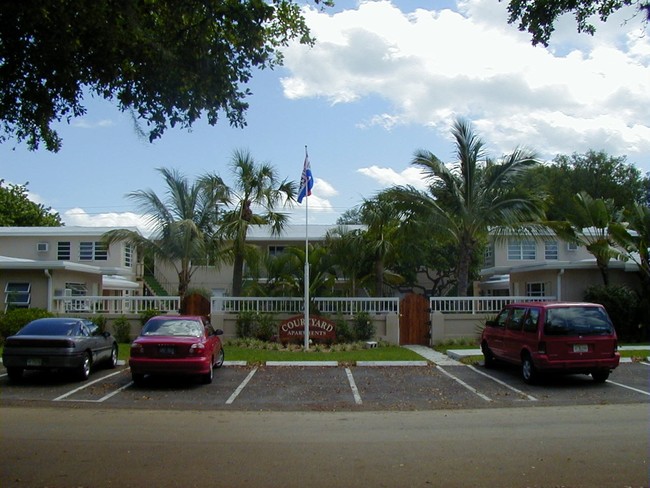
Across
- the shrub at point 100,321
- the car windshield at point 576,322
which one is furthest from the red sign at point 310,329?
the car windshield at point 576,322

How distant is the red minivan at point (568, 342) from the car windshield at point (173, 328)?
719 centimetres

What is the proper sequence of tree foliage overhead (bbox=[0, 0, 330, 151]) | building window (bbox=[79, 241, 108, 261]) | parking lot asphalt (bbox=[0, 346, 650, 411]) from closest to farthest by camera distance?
tree foliage overhead (bbox=[0, 0, 330, 151])
parking lot asphalt (bbox=[0, 346, 650, 411])
building window (bbox=[79, 241, 108, 261])

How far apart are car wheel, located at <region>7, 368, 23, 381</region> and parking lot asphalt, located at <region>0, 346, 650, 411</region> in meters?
0.18

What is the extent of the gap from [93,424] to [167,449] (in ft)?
7.81

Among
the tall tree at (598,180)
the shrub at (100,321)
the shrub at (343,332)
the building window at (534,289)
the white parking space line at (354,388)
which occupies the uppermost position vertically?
the tall tree at (598,180)

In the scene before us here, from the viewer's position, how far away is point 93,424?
386 inches

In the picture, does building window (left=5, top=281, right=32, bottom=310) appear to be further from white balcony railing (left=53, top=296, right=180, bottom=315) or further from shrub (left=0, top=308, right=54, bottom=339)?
shrub (left=0, top=308, right=54, bottom=339)

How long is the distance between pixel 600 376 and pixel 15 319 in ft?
56.6

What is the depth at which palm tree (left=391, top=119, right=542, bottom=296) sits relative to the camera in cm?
2130

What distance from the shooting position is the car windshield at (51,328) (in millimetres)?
14227

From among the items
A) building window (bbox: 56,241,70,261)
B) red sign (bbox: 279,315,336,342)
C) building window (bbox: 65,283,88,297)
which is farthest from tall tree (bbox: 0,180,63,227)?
red sign (bbox: 279,315,336,342)

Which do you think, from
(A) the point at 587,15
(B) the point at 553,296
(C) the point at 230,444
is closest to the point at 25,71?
(C) the point at 230,444

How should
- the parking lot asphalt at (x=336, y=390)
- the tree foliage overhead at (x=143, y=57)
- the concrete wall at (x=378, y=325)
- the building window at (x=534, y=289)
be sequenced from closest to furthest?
the tree foliage overhead at (x=143, y=57) → the parking lot asphalt at (x=336, y=390) → the concrete wall at (x=378, y=325) → the building window at (x=534, y=289)

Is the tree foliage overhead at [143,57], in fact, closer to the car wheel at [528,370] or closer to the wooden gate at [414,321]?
the car wheel at [528,370]
